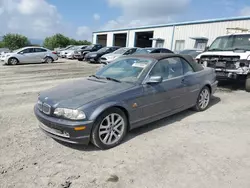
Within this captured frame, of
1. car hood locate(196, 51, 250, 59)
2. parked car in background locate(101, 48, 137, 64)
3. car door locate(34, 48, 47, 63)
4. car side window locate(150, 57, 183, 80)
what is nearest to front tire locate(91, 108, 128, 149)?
car side window locate(150, 57, 183, 80)

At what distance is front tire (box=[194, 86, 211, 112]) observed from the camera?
17.5 feet

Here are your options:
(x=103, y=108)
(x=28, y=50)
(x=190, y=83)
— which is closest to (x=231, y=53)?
(x=190, y=83)

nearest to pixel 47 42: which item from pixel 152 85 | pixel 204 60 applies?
pixel 204 60

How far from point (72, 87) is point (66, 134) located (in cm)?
102

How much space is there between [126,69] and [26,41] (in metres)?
41.5

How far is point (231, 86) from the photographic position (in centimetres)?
887

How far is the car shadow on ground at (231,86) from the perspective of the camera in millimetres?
8438

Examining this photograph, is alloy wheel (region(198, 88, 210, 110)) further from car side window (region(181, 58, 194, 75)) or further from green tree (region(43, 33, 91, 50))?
green tree (region(43, 33, 91, 50))

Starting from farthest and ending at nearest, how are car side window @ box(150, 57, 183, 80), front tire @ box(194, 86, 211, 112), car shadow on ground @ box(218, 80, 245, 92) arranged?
1. car shadow on ground @ box(218, 80, 245, 92)
2. front tire @ box(194, 86, 211, 112)
3. car side window @ box(150, 57, 183, 80)

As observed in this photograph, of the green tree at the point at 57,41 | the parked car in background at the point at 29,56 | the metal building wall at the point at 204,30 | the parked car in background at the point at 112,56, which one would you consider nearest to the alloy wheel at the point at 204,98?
the parked car in background at the point at 112,56

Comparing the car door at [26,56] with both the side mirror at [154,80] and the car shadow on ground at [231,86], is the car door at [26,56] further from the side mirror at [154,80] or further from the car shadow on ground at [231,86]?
the side mirror at [154,80]

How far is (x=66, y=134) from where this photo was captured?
330 centimetres

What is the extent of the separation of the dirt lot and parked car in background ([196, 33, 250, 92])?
3164 millimetres

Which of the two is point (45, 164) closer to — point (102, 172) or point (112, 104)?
point (102, 172)
